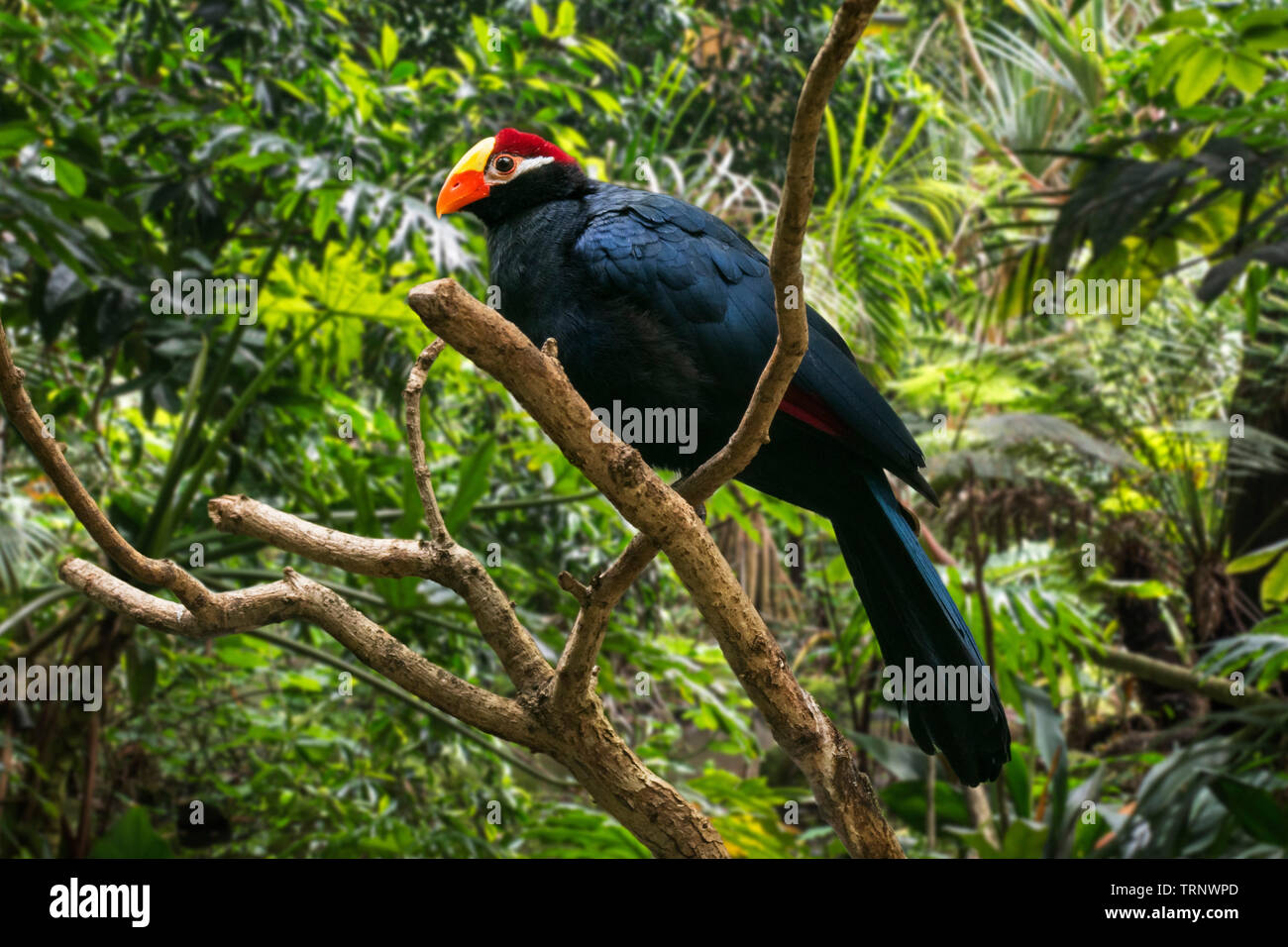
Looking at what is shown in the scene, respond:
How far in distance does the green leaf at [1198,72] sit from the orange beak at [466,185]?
5.48 feet

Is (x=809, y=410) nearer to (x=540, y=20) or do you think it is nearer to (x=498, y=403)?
(x=540, y=20)

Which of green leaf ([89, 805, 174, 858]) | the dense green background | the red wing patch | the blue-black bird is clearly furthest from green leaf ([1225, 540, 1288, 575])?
green leaf ([89, 805, 174, 858])

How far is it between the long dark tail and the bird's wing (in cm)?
8

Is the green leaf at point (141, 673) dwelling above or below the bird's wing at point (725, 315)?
below

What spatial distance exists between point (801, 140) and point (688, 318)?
61cm

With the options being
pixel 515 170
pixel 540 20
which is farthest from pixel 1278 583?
pixel 540 20

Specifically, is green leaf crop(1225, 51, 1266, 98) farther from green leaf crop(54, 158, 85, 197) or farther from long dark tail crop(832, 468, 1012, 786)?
green leaf crop(54, 158, 85, 197)

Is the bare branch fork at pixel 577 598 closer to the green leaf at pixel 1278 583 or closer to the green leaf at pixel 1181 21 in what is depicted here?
the green leaf at pixel 1181 21

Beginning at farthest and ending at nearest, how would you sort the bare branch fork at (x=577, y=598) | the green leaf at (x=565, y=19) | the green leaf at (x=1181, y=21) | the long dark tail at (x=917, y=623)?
1. the green leaf at (x=565, y=19)
2. the green leaf at (x=1181, y=21)
3. the long dark tail at (x=917, y=623)
4. the bare branch fork at (x=577, y=598)

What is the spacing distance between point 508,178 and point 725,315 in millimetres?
475

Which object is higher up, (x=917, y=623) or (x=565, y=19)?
(x=565, y=19)

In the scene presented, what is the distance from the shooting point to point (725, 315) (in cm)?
148

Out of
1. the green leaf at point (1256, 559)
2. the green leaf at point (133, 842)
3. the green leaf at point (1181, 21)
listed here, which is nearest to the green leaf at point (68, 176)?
the green leaf at point (133, 842)

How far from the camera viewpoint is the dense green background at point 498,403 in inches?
92.7
